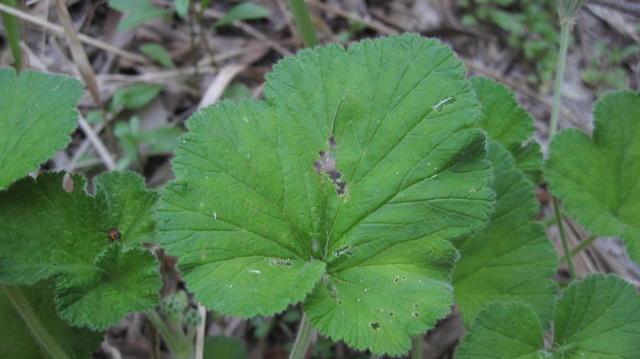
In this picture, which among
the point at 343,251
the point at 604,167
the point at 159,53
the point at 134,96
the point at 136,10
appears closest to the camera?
the point at 343,251

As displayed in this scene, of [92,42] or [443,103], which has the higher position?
[92,42]

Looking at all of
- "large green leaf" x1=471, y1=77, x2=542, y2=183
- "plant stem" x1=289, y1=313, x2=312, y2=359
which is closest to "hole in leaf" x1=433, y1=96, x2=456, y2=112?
"large green leaf" x1=471, y1=77, x2=542, y2=183

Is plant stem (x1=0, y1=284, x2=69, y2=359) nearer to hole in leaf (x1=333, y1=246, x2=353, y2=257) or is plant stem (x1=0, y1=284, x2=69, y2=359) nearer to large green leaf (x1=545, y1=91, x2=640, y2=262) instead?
hole in leaf (x1=333, y1=246, x2=353, y2=257)

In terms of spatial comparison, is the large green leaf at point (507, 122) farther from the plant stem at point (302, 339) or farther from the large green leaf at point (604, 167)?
the plant stem at point (302, 339)

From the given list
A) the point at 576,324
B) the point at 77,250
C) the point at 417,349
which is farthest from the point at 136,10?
the point at 576,324

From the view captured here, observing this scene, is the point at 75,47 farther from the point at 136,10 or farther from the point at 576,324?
the point at 576,324

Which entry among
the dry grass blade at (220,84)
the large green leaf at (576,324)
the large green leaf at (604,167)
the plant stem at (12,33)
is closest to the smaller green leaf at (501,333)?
the large green leaf at (576,324)

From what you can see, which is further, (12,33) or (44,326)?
(12,33)
